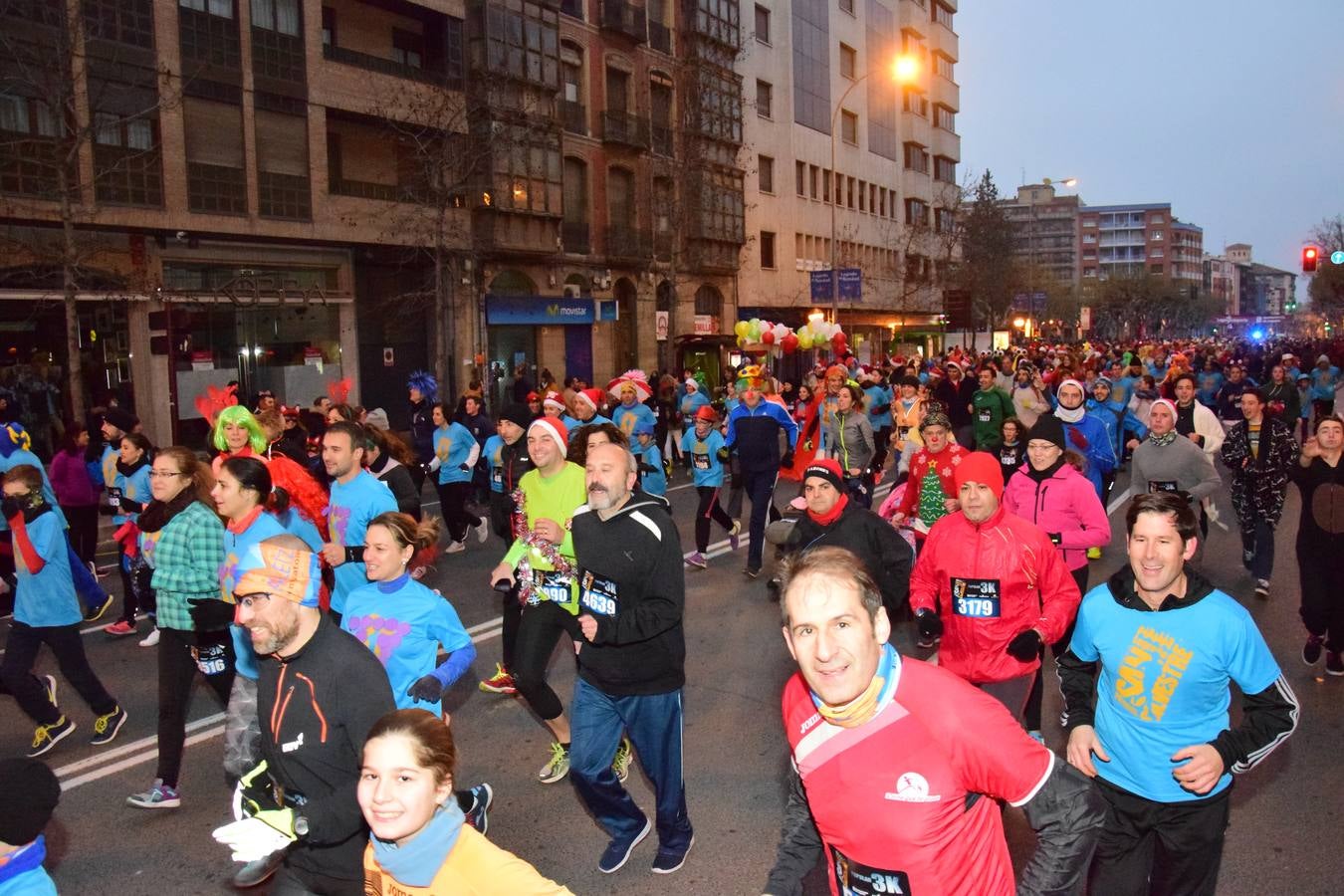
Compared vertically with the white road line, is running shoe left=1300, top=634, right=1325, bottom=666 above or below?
above

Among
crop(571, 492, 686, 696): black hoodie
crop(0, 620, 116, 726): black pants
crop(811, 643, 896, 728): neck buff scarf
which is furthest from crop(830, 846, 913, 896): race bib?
crop(0, 620, 116, 726): black pants

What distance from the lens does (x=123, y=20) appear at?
2064 centimetres

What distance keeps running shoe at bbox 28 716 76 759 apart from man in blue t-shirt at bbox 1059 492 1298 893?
241 inches

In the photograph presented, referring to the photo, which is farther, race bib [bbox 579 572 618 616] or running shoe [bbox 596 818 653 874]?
running shoe [bbox 596 818 653 874]

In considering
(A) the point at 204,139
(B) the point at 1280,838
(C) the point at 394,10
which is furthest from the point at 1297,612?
(C) the point at 394,10

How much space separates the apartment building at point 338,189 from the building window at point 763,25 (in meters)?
8.41

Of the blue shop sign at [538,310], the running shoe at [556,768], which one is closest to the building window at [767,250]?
the blue shop sign at [538,310]

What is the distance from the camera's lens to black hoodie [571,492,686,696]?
4.55m

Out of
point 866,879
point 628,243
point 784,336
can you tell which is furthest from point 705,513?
point 628,243

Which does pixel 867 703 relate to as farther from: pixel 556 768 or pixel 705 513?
pixel 705 513

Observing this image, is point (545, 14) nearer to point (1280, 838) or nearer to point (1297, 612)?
point (1297, 612)

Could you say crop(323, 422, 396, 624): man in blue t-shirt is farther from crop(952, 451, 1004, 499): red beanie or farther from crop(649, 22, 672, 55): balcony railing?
crop(649, 22, 672, 55): balcony railing

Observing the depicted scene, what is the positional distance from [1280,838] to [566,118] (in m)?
31.4

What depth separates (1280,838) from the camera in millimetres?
4996
